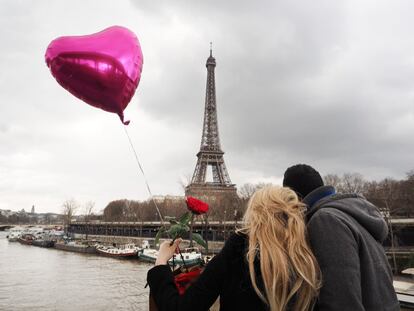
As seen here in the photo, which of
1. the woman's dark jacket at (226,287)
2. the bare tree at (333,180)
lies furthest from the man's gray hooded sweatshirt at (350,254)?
the bare tree at (333,180)

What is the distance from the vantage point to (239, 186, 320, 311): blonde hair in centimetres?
146

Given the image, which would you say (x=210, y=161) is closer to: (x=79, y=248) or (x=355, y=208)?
(x=79, y=248)

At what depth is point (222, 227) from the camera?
4409cm

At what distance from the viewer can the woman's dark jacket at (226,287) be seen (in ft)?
5.13

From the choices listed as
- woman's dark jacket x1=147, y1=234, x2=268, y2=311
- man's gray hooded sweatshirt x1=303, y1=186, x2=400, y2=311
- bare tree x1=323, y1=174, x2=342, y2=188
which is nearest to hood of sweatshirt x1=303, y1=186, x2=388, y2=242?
man's gray hooded sweatshirt x1=303, y1=186, x2=400, y2=311

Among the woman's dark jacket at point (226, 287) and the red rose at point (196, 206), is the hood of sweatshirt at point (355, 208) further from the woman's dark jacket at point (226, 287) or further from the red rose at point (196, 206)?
the red rose at point (196, 206)

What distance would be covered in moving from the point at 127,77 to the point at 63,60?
0.51 metres

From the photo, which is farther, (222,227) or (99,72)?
(222,227)

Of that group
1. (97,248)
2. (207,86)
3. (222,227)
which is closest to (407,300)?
(222,227)

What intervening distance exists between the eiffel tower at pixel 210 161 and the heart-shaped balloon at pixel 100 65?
172 feet

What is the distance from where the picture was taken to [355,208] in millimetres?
1679

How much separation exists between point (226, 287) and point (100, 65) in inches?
79.9

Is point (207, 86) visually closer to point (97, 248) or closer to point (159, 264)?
point (97, 248)

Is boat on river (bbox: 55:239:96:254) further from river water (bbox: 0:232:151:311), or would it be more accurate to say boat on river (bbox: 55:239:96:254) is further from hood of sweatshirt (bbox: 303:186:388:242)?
hood of sweatshirt (bbox: 303:186:388:242)
